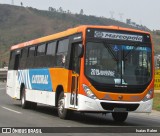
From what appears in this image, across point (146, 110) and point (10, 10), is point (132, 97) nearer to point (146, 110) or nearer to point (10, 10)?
point (146, 110)

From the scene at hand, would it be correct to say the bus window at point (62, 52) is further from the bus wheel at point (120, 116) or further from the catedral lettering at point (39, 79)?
the bus wheel at point (120, 116)

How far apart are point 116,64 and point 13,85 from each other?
11.3 metres

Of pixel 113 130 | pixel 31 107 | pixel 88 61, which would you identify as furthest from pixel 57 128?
pixel 31 107

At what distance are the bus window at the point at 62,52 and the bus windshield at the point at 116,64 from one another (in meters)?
1.73

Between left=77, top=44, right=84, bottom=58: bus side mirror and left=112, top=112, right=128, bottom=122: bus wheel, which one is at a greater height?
left=77, top=44, right=84, bottom=58: bus side mirror

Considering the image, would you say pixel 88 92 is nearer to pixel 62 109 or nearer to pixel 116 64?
pixel 116 64

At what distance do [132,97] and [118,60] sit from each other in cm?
131

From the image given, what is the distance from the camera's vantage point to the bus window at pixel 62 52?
1884cm

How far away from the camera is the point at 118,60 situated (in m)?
17.4

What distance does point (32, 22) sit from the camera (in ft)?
514

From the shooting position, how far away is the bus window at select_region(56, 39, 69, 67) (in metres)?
18.8

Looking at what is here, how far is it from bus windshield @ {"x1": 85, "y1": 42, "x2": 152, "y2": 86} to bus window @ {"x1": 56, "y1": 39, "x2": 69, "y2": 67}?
1734mm

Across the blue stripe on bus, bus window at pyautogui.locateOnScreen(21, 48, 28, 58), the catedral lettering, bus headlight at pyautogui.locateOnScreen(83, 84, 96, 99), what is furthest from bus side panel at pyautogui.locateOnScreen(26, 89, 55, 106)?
bus headlight at pyautogui.locateOnScreen(83, 84, 96, 99)

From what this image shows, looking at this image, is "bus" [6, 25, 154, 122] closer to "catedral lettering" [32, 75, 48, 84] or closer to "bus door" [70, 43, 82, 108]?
"bus door" [70, 43, 82, 108]
